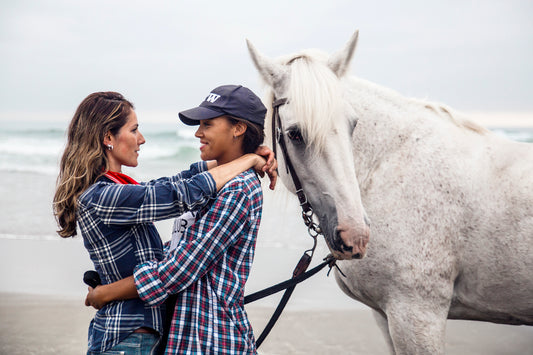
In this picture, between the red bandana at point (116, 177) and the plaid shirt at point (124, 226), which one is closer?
the plaid shirt at point (124, 226)

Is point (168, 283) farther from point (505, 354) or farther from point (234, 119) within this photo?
point (505, 354)

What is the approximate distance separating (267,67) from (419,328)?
1.43 metres

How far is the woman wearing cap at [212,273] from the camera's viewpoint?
145cm

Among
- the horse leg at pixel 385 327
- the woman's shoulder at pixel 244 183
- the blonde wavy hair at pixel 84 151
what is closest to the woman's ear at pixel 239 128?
the woman's shoulder at pixel 244 183

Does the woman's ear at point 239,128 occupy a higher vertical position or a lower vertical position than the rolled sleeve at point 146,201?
higher

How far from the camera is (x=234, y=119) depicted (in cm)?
165

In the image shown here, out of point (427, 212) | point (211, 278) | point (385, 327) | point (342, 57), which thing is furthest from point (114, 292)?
point (385, 327)

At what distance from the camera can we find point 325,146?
1.79m

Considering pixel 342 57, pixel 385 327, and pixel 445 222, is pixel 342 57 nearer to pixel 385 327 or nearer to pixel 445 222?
pixel 445 222

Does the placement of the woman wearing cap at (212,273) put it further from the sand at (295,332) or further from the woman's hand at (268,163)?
the sand at (295,332)

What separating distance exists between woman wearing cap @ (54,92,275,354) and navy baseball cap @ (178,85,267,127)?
0.16 m

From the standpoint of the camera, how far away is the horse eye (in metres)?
1.86

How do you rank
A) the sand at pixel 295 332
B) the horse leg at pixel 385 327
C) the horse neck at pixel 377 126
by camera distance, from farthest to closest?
1. the sand at pixel 295 332
2. the horse leg at pixel 385 327
3. the horse neck at pixel 377 126

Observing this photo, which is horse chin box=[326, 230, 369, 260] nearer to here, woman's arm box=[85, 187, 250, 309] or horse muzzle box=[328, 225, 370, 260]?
horse muzzle box=[328, 225, 370, 260]
